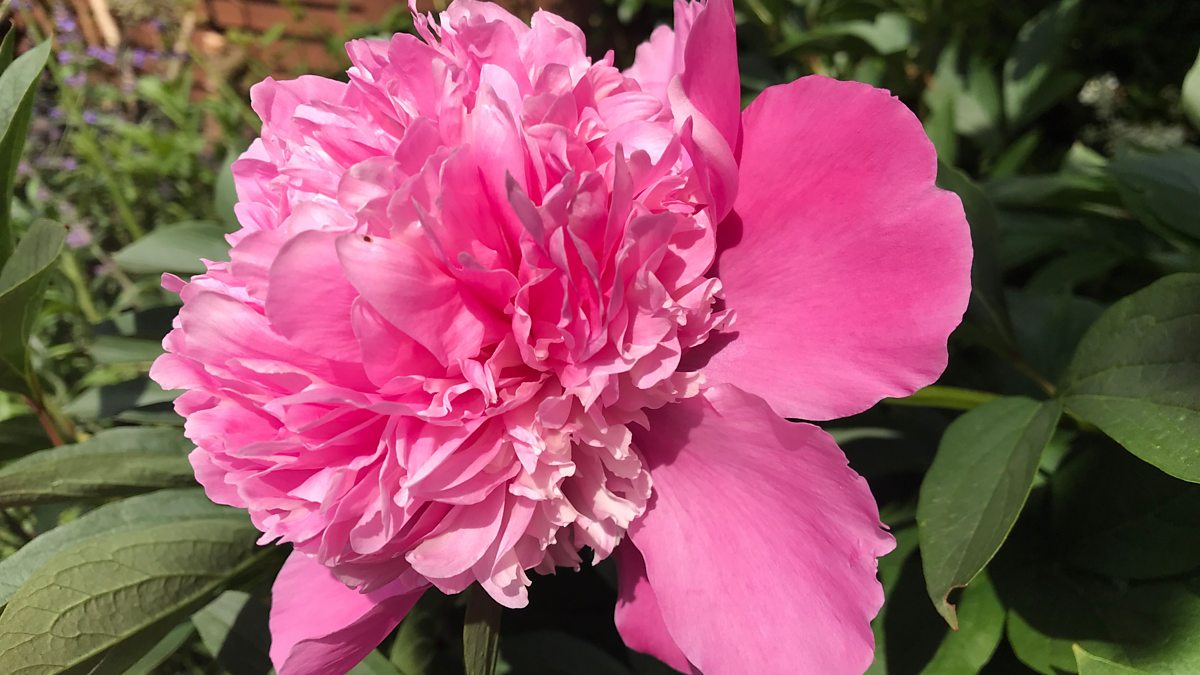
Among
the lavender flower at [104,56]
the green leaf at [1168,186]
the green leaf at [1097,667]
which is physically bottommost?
the lavender flower at [104,56]

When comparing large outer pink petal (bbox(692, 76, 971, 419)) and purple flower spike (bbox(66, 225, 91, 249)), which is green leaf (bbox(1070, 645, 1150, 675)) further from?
purple flower spike (bbox(66, 225, 91, 249))

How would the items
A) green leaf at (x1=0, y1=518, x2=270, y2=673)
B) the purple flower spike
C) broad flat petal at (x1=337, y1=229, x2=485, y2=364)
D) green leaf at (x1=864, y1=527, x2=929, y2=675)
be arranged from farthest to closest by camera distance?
the purple flower spike
green leaf at (x1=864, y1=527, x2=929, y2=675)
green leaf at (x1=0, y1=518, x2=270, y2=673)
broad flat petal at (x1=337, y1=229, x2=485, y2=364)

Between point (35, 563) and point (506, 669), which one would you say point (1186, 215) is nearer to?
point (506, 669)

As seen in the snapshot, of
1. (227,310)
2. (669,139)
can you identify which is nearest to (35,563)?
(227,310)

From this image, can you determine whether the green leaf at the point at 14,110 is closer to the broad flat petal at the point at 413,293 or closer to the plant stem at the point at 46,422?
the plant stem at the point at 46,422

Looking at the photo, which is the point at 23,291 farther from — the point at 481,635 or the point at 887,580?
the point at 887,580

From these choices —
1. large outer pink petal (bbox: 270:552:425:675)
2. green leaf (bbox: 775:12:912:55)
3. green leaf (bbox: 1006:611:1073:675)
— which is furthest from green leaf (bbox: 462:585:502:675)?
green leaf (bbox: 775:12:912:55)

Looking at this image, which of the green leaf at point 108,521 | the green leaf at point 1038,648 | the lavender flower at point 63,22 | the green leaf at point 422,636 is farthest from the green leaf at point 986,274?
the lavender flower at point 63,22
